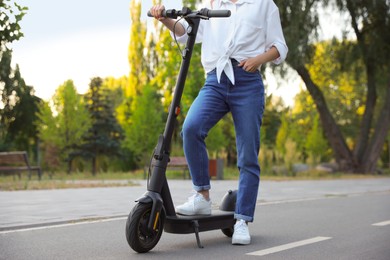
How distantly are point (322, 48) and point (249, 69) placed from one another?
2147 centimetres

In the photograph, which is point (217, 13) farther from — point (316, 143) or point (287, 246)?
point (316, 143)

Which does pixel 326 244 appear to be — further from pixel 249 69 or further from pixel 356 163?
pixel 356 163

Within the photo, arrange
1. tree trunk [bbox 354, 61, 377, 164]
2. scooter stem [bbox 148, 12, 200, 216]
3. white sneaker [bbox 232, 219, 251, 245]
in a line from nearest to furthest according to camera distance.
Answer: scooter stem [bbox 148, 12, 200, 216] < white sneaker [bbox 232, 219, 251, 245] < tree trunk [bbox 354, 61, 377, 164]

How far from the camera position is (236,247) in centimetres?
457

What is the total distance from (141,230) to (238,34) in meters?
1.53

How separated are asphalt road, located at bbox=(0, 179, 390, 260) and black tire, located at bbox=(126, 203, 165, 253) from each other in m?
0.06

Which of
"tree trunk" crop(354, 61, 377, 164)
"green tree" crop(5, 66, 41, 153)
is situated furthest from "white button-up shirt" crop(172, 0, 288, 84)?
"green tree" crop(5, 66, 41, 153)

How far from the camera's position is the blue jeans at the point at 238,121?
4.59 meters

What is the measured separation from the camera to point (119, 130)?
1357 inches

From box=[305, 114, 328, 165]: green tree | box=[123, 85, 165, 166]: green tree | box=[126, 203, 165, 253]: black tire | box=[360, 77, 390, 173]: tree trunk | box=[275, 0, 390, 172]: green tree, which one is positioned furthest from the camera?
box=[305, 114, 328, 165]: green tree

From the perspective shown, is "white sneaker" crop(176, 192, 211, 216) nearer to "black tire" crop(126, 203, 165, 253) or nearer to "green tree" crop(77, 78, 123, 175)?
"black tire" crop(126, 203, 165, 253)

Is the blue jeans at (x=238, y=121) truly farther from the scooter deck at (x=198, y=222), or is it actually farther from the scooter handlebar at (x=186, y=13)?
the scooter handlebar at (x=186, y=13)

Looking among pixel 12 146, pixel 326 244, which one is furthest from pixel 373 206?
pixel 12 146

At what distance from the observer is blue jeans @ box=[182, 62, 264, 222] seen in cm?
459
